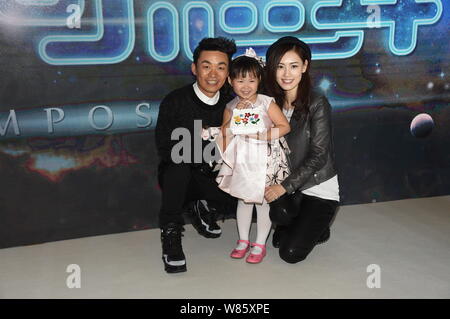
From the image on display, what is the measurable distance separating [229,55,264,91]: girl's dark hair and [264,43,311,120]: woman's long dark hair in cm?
9

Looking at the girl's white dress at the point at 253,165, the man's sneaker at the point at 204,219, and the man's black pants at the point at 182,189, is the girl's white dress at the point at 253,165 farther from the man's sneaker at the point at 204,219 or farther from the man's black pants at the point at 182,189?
the man's sneaker at the point at 204,219

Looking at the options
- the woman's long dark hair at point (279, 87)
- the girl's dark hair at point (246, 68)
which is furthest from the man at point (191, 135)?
the woman's long dark hair at point (279, 87)

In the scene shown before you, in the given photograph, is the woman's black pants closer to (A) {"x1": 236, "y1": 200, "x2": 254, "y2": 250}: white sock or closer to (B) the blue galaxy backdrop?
(A) {"x1": 236, "y1": 200, "x2": 254, "y2": 250}: white sock

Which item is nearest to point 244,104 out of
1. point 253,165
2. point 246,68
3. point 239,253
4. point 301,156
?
point 246,68

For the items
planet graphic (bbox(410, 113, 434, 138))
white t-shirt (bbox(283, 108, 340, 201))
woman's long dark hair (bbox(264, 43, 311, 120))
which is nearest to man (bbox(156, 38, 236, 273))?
woman's long dark hair (bbox(264, 43, 311, 120))

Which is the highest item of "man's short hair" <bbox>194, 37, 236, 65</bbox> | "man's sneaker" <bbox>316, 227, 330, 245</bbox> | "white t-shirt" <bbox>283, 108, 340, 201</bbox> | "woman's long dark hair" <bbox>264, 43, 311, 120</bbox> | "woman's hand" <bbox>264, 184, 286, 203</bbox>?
"man's short hair" <bbox>194, 37, 236, 65</bbox>

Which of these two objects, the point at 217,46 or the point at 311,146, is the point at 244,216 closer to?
the point at 311,146

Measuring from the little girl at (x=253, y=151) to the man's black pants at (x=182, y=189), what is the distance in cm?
18

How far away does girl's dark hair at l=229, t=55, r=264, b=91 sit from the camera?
2.74 m

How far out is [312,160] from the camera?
2842mm

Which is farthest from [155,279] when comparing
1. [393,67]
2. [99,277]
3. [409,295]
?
[393,67]

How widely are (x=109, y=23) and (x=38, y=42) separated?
1.45 feet

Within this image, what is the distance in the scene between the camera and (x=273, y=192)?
2.75 metres

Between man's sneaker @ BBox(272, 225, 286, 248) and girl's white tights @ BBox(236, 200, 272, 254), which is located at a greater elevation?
girl's white tights @ BBox(236, 200, 272, 254)
